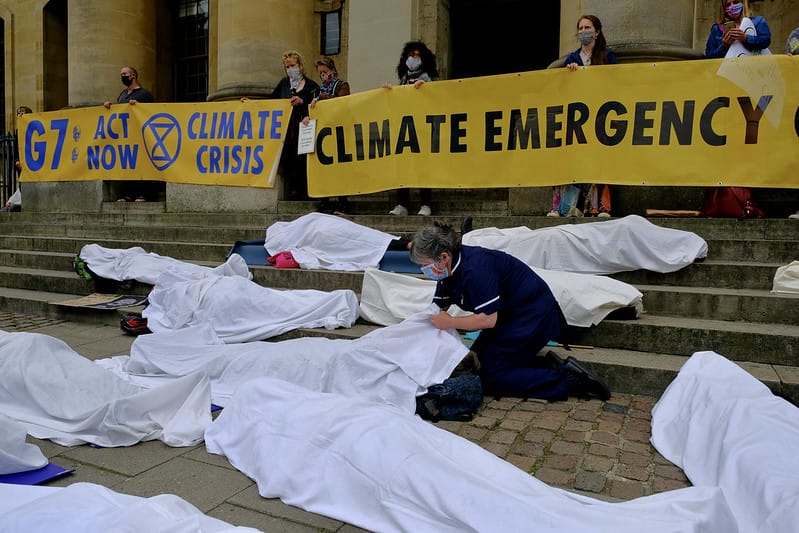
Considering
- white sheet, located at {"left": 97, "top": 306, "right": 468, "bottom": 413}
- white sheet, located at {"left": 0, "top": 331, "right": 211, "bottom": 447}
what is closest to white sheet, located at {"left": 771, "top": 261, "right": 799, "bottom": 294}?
white sheet, located at {"left": 97, "top": 306, "right": 468, "bottom": 413}

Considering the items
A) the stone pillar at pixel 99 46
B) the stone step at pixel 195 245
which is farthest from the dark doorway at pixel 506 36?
the stone step at pixel 195 245

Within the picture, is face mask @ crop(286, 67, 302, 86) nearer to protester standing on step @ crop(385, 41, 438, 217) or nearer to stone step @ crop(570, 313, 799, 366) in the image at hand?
protester standing on step @ crop(385, 41, 438, 217)

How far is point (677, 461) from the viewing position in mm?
3236

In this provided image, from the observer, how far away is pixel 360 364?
4203 millimetres

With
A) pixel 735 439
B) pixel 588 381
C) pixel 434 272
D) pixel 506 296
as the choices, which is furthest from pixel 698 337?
pixel 434 272

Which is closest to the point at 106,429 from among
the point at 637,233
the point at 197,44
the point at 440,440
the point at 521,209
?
the point at 440,440

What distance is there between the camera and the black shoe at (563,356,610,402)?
418 cm

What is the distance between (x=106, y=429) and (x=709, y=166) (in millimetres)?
5747

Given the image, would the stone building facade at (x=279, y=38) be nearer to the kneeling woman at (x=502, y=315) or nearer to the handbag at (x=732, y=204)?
the handbag at (x=732, y=204)

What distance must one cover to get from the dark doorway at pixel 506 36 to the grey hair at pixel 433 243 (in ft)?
33.2

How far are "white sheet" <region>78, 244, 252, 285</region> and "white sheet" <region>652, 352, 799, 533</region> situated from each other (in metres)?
4.56

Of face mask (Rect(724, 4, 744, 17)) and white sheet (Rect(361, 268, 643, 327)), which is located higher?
face mask (Rect(724, 4, 744, 17))

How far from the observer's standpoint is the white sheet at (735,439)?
234cm

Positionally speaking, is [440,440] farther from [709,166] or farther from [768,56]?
[768,56]
